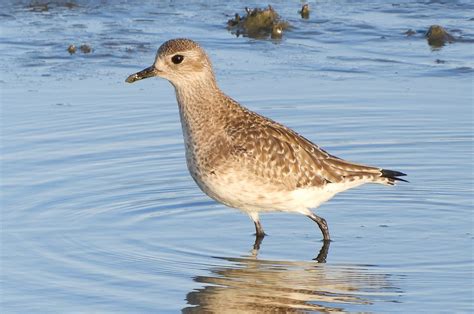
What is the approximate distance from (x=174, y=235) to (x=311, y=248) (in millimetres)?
1128

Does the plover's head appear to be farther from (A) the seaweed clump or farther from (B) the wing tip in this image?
(A) the seaweed clump

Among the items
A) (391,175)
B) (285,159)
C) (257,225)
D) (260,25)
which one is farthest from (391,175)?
(260,25)

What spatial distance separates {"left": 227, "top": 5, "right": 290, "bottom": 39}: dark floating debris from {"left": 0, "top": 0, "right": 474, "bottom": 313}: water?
0.21m

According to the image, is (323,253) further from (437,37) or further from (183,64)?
(437,37)

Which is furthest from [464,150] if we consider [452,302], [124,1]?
[124,1]

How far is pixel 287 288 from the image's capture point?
30.3ft

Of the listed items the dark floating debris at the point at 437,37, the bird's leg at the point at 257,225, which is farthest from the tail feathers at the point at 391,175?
the dark floating debris at the point at 437,37

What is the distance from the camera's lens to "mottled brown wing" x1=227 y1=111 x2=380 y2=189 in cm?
1027

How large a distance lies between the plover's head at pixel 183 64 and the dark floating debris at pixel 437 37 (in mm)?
5659

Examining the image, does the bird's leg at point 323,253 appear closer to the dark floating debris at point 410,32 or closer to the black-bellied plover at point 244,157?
the black-bellied plover at point 244,157

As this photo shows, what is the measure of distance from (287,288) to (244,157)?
4.53 ft

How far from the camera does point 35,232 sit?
1028 centimetres

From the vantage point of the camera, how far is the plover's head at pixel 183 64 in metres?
10.6

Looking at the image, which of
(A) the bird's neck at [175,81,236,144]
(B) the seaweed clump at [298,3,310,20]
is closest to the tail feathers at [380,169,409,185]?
(A) the bird's neck at [175,81,236,144]
